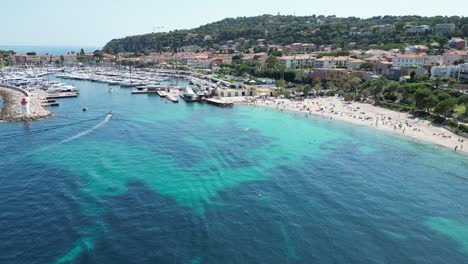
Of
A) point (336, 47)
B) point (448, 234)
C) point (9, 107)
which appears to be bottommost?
point (448, 234)

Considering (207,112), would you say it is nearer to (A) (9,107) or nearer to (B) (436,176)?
(A) (9,107)

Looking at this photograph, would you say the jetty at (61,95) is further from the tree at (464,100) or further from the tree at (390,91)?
the tree at (464,100)

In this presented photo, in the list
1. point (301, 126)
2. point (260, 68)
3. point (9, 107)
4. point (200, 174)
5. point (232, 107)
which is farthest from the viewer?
point (260, 68)

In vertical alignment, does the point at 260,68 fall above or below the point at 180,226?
above

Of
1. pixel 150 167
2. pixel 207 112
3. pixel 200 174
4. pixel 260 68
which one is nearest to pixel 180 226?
pixel 200 174

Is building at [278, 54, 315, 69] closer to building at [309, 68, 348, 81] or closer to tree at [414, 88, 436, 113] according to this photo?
building at [309, 68, 348, 81]

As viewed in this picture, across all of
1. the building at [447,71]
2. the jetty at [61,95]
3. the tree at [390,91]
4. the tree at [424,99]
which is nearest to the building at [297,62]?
the building at [447,71]
